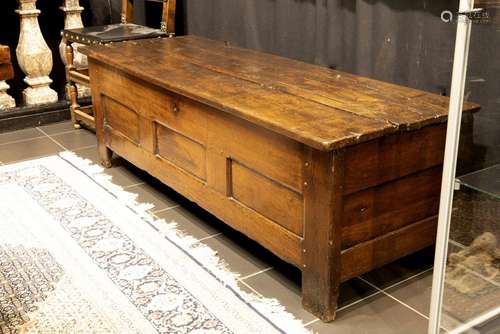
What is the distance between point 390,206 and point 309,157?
1.08 feet

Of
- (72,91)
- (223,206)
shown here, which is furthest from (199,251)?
(72,91)

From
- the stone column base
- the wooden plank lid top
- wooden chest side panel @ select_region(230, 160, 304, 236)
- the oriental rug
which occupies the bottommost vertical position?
the oriental rug

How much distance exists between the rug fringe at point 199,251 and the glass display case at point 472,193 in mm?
441

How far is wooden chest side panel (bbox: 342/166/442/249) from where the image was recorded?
183 cm

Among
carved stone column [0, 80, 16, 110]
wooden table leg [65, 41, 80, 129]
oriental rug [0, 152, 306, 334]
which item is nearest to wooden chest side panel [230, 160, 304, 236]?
Answer: oriental rug [0, 152, 306, 334]

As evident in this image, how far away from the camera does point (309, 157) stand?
1.78 m

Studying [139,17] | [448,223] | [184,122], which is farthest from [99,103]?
[448,223]

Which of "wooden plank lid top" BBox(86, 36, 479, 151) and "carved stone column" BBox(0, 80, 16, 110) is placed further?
"carved stone column" BBox(0, 80, 16, 110)

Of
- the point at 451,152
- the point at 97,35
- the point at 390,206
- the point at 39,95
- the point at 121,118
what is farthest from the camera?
the point at 39,95

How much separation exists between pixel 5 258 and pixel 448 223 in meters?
1.54

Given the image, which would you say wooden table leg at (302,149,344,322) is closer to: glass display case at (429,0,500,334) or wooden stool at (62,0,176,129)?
glass display case at (429,0,500,334)

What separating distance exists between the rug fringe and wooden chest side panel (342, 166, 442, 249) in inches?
11.5

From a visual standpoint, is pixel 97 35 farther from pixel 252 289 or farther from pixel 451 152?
pixel 451 152

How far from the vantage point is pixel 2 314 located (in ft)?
6.34
